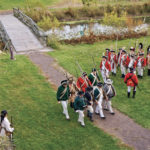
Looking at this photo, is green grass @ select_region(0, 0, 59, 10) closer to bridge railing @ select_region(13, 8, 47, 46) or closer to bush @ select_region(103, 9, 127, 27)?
bridge railing @ select_region(13, 8, 47, 46)

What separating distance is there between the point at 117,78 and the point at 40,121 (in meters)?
6.26

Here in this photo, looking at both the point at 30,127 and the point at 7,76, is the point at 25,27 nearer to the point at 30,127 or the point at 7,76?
the point at 7,76

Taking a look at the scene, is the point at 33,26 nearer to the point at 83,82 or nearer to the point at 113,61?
the point at 113,61

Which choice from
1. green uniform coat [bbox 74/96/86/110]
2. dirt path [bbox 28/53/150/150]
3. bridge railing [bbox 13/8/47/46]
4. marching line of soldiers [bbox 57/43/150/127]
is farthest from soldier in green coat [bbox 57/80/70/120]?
bridge railing [bbox 13/8/47/46]

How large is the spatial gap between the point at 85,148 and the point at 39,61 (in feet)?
32.9

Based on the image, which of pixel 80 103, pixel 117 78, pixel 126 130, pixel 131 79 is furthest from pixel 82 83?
pixel 117 78

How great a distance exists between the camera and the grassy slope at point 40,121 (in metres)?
9.97

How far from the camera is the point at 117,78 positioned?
16031 millimetres

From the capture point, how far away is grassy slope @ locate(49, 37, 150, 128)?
1214cm

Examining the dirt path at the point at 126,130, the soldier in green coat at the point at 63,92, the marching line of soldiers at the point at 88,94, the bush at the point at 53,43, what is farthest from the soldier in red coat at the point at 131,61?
the bush at the point at 53,43

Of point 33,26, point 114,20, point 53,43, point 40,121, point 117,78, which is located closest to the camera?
point 40,121

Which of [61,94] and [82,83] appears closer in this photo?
[61,94]

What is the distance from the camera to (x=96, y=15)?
127 feet

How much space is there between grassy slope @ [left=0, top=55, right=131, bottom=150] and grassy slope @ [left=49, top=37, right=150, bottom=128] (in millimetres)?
2105
